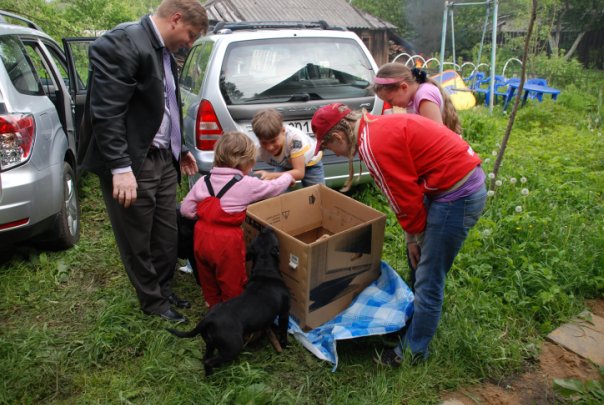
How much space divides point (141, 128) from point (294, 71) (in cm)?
208

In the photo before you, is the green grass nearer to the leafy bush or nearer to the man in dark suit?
the man in dark suit

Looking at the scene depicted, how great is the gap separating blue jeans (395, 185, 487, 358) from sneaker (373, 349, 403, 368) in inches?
4.0

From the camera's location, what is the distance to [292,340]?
2785mm

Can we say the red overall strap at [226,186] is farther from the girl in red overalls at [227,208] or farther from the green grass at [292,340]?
the green grass at [292,340]

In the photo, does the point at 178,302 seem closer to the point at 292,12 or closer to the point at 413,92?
the point at 413,92

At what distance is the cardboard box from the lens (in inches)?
103

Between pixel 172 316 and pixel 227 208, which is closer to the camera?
pixel 227 208

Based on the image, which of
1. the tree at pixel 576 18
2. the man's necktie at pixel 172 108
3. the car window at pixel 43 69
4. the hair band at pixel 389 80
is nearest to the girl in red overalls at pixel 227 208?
the man's necktie at pixel 172 108

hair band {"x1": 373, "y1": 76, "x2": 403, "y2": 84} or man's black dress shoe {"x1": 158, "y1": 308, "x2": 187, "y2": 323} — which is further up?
hair band {"x1": 373, "y1": 76, "x2": 403, "y2": 84}

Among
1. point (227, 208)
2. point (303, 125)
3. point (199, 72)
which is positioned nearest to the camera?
point (227, 208)

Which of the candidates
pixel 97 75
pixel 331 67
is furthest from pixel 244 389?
pixel 331 67

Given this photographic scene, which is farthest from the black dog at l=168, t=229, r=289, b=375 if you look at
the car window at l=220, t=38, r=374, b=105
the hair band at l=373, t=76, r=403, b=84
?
the car window at l=220, t=38, r=374, b=105

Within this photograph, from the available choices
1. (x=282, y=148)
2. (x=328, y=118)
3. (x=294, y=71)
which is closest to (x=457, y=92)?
(x=294, y=71)

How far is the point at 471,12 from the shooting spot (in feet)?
74.9
